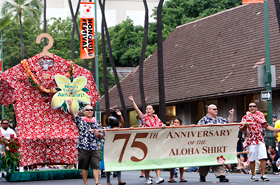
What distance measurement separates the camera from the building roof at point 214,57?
85.9ft

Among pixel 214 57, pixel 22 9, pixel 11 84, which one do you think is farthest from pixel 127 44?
pixel 11 84

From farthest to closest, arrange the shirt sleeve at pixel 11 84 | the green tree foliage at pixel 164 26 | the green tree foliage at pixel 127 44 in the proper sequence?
the green tree foliage at pixel 127 44 < the green tree foliage at pixel 164 26 < the shirt sleeve at pixel 11 84

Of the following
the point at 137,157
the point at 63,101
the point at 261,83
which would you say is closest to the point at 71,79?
the point at 63,101

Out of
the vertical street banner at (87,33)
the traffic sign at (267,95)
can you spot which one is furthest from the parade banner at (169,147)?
the vertical street banner at (87,33)

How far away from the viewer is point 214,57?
97.7 feet

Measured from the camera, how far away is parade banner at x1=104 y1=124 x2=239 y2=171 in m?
12.6

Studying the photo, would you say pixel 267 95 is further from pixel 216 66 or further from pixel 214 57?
pixel 214 57

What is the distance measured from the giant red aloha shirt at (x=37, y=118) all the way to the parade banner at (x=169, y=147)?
3.81m

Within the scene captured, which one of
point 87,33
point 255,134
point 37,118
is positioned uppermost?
point 87,33

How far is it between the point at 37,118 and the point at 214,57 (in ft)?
51.5

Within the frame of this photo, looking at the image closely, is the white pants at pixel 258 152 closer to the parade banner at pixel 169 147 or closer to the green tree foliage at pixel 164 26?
the parade banner at pixel 169 147

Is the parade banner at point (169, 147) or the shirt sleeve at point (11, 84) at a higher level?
the shirt sleeve at point (11, 84)

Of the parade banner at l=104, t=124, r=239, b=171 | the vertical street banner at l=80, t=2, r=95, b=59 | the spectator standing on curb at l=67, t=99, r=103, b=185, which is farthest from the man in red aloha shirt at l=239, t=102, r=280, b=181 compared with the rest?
the vertical street banner at l=80, t=2, r=95, b=59

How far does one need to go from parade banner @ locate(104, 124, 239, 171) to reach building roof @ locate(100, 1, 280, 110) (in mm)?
10790
